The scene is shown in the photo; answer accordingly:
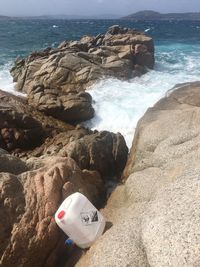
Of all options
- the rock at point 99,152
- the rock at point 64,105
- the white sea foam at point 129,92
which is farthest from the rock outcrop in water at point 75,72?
the rock at point 99,152

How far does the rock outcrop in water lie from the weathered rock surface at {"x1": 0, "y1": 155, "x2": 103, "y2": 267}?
775 cm

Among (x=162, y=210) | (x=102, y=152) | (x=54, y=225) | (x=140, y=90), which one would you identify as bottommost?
(x=140, y=90)

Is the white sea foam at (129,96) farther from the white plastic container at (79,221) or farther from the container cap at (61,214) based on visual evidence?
the container cap at (61,214)

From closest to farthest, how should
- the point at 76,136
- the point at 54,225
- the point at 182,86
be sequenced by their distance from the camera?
the point at 54,225 < the point at 76,136 < the point at 182,86

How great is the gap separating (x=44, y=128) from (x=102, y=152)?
12.7 ft

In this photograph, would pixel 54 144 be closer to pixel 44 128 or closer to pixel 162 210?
pixel 44 128

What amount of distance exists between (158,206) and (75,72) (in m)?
14.8

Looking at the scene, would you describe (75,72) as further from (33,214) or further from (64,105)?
(33,214)

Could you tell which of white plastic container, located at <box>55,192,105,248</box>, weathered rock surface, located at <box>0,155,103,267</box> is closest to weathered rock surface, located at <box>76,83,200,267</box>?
white plastic container, located at <box>55,192,105,248</box>

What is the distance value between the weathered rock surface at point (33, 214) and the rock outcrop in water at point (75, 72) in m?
7.75

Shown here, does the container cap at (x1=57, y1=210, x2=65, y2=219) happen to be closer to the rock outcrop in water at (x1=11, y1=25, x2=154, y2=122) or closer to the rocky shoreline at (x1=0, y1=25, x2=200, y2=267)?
the rocky shoreline at (x1=0, y1=25, x2=200, y2=267)

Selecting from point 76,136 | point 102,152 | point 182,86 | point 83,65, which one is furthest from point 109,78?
point 102,152

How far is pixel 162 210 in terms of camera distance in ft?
17.0

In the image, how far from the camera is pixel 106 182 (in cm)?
940
